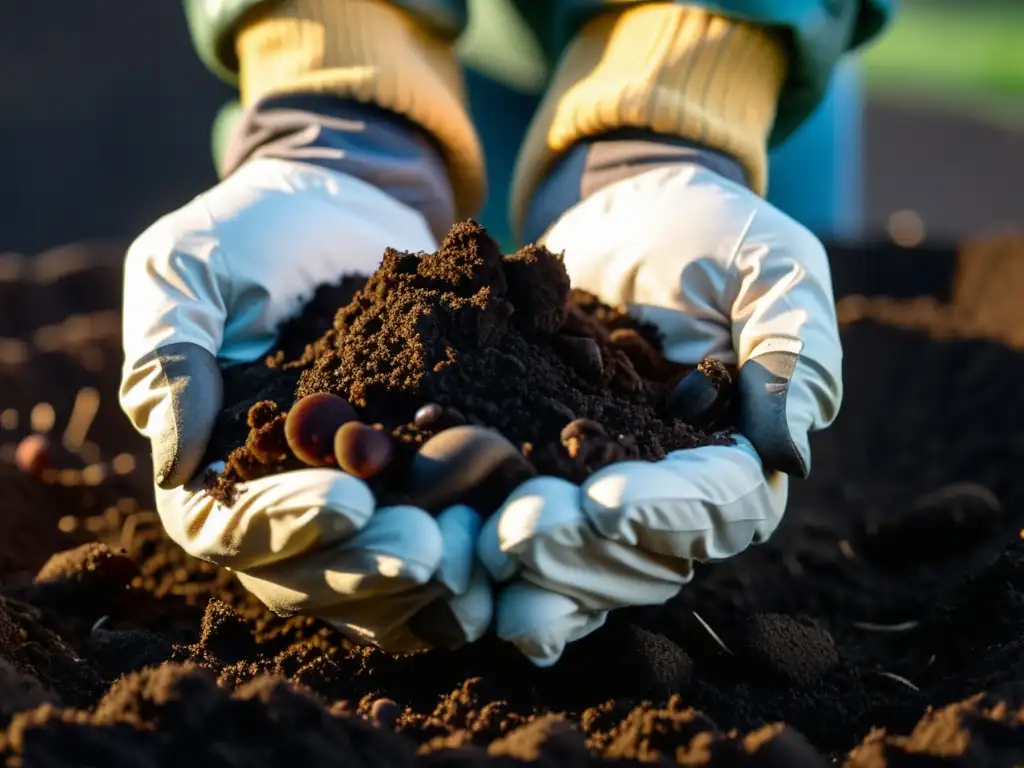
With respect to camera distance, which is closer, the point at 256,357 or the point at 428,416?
the point at 428,416

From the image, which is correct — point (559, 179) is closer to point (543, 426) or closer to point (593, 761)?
point (543, 426)

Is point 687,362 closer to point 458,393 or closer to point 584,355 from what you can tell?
point 584,355

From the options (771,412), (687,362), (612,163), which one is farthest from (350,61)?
(771,412)

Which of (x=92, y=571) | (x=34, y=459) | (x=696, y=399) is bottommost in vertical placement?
(x=34, y=459)

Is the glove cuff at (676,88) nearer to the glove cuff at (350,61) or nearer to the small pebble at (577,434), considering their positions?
the glove cuff at (350,61)

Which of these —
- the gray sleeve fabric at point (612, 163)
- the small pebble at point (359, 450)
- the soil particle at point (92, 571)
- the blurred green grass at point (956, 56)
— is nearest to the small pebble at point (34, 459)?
the soil particle at point (92, 571)

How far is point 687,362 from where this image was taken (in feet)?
2.97

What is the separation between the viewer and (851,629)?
0.99 m

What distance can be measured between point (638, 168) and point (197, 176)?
299 centimetres

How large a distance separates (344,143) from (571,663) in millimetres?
555

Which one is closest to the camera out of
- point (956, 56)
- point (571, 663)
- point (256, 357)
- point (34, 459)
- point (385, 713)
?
point (385, 713)

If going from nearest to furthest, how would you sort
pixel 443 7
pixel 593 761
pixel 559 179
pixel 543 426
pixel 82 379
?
pixel 593 761
pixel 543 426
pixel 559 179
pixel 443 7
pixel 82 379

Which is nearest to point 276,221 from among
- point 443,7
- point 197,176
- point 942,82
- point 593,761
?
point 443,7

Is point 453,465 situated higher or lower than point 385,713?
higher
